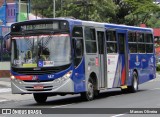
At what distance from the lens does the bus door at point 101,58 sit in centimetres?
2112

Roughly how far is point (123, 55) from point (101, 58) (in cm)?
279

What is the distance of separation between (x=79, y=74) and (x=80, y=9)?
135 feet

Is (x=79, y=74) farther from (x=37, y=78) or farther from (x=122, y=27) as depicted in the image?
(x=122, y=27)

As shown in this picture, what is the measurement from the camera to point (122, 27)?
23.9m

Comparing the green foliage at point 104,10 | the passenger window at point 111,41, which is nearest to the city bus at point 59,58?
the passenger window at point 111,41

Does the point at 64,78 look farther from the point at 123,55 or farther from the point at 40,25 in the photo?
the point at 123,55

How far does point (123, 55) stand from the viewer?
2380cm

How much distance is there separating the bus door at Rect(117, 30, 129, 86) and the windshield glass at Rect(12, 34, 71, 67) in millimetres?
5411

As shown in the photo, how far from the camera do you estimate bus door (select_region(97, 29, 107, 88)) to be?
21.1 m

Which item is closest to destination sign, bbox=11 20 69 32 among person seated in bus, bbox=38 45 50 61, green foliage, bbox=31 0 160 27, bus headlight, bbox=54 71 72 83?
person seated in bus, bbox=38 45 50 61

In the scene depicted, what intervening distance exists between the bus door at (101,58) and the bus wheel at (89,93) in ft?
3.04

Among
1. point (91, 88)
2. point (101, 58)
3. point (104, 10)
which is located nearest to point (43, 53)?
point (91, 88)

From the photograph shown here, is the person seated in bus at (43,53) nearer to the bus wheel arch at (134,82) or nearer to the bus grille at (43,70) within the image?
the bus grille at (43,70)

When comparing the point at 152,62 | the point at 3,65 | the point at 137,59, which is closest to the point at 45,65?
the point at 137,59
